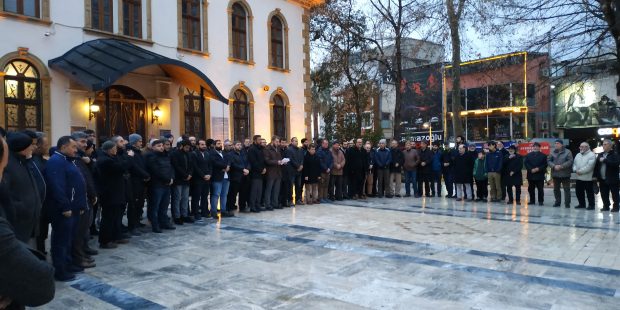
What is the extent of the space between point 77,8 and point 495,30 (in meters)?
12.0

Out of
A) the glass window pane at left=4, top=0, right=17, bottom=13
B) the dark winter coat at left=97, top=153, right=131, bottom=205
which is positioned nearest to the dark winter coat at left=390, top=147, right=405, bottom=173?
the dark winter coat at left=97, top=153, right=131, bottom=205

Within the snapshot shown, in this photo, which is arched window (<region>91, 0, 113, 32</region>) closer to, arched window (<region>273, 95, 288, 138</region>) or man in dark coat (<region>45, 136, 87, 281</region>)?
Answer: arched window (<region>273, 95, 288, 138</region>)

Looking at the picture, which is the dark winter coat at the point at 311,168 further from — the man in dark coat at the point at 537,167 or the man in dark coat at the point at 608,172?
the man in dark coat at the point at 608,172

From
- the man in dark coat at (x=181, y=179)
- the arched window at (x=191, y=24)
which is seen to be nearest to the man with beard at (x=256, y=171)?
the man in dark coat at (x=181, y=179)

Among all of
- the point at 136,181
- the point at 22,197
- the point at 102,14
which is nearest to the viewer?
the point at 22,197

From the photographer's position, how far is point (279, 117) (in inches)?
765

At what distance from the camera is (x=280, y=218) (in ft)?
33.4


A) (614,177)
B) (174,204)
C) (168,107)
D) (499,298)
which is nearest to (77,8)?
(168,107)

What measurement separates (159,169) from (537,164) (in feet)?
31.7

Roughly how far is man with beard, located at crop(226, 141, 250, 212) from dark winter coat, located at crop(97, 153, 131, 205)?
11.2 feet

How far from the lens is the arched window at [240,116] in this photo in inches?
690

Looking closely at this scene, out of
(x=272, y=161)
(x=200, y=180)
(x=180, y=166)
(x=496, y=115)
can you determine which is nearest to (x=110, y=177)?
(x=180, y=166)

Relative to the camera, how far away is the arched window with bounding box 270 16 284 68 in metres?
19.2

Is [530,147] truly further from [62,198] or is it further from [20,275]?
[20,275]
